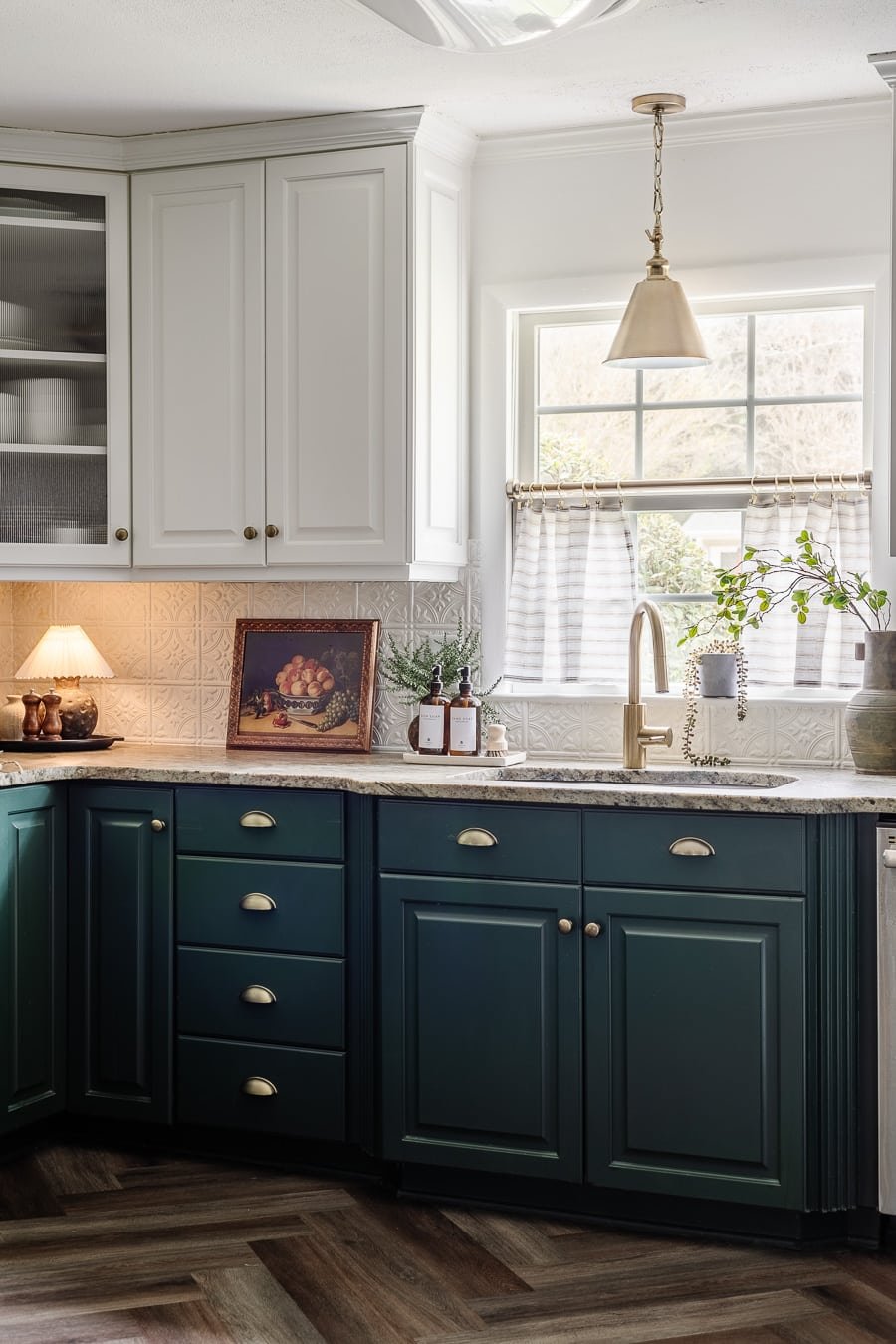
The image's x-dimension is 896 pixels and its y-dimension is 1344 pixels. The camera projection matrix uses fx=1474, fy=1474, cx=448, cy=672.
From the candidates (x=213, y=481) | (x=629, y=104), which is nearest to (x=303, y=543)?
(x=213, y=481)

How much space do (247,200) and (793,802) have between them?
1.99 meters

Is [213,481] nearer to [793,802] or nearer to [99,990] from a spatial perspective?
[99,990]


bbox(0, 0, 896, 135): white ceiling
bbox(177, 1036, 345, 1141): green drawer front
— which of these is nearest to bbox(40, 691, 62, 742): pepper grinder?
bbox(177, 1036, 345, 1141): green drawer front

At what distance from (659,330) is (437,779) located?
116cm

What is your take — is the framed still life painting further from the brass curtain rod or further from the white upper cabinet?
the brass curtain rod

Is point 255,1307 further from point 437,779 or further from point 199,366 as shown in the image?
point 199,366

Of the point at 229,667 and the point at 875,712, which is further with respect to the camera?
the point at 229,667

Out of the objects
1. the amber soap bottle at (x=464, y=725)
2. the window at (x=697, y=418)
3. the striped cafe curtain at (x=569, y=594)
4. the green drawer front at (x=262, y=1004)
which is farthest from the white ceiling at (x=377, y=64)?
the green drawer front at (x=262, y=1004)

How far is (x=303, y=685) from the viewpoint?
391 centimetres

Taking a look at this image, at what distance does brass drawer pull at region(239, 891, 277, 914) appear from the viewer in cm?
330

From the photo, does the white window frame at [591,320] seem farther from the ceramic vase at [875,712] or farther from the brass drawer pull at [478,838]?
the brass drawer pull at [478,838]

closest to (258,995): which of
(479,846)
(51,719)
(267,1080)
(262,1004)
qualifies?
(262,1004)

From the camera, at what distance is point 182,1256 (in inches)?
114

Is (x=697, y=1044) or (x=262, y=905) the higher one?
(x=262, y=905)
